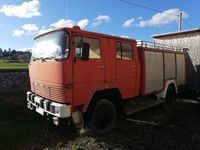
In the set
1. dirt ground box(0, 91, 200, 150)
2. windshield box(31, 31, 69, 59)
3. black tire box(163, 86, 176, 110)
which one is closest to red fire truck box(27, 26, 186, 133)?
windshield box(31, 31, 69, 59)

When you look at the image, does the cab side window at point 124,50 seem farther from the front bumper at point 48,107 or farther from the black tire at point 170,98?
the black tire at point 170,98

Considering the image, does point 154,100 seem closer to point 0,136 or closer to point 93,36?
point 93,36

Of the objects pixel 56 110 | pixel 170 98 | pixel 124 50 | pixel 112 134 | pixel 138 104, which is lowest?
pixel 112 134

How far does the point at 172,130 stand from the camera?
6.14m

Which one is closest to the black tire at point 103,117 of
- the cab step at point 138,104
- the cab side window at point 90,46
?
the cab step at point 138,104

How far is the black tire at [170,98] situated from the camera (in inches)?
356

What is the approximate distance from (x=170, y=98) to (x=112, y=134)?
4.47 meters

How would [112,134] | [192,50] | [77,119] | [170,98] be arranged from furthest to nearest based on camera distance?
[192,50], [170,98], [112,134], [77,119]

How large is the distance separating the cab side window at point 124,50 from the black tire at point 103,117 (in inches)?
53.4

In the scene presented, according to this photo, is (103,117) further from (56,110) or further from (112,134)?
(56,110)

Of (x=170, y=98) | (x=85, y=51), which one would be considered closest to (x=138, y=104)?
(x=170, y=98)

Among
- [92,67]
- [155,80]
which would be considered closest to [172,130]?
[155,80]

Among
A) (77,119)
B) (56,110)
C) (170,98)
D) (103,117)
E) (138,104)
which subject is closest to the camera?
(56,110)

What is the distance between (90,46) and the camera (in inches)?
214
